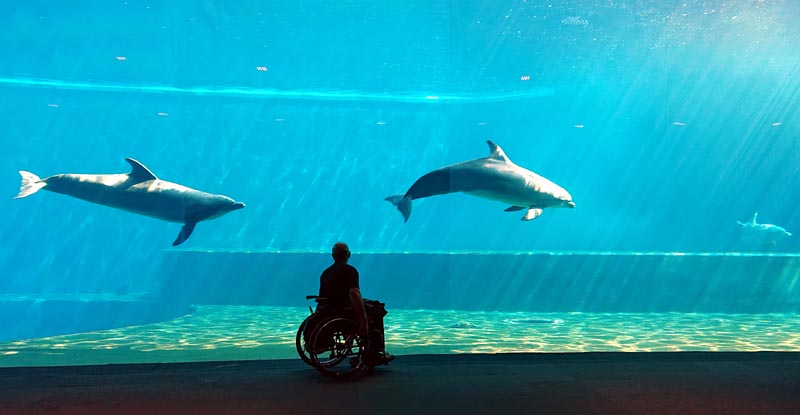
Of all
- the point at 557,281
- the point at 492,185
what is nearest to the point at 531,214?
the point at 492,185

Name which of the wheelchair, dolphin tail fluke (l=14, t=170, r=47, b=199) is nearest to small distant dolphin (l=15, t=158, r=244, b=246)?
dolphin tail fluke (l=14, t=170, r=47, b=199)

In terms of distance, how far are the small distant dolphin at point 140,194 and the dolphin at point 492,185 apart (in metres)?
3.19

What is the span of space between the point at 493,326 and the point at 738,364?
587 centimetres

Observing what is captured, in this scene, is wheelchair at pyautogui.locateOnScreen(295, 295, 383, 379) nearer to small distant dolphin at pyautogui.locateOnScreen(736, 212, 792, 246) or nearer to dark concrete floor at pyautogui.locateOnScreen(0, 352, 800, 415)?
dark concrete floor at pyautogui.locateOnScreen(0, 352, 800, 415)

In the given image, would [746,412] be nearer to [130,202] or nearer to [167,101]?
[130,202]

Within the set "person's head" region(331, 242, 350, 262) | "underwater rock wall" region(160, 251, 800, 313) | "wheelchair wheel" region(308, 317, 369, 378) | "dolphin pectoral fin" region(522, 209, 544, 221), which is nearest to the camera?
"wheelchair wheel" region(308, 317, 369, 378)

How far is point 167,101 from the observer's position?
34.2 meters

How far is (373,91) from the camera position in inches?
1209

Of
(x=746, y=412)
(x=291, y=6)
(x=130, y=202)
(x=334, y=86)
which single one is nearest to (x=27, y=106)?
(x=334, y=86)

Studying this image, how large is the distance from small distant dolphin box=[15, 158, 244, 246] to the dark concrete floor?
4785 millimetres

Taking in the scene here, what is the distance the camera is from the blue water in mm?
16875

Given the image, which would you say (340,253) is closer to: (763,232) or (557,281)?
(557,281)

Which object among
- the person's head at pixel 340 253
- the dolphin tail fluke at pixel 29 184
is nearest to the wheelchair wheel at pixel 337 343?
the person's head at pixel 340 253

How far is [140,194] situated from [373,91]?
21.5 metres
